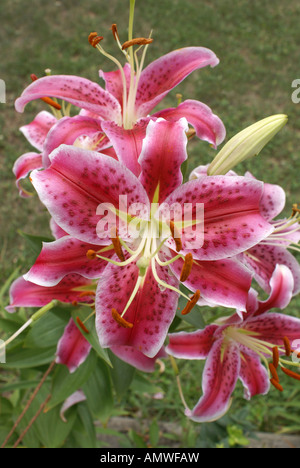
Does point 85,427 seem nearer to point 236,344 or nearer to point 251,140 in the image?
point 236,344

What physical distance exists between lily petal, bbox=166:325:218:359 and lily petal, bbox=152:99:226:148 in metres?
0.33

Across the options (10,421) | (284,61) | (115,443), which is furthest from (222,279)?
(284,61)

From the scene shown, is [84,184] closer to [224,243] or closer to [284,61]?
[224,243]

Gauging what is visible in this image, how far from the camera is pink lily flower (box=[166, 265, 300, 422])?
79 centimetres

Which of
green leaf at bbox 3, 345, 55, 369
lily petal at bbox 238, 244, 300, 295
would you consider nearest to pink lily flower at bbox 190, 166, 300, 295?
lily petal at bbox 238, 244, 300, 295

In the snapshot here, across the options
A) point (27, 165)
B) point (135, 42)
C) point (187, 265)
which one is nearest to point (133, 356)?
point (187, 265)

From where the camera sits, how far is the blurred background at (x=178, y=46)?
2.60 metres

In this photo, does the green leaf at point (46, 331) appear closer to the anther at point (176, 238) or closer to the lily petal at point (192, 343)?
the lily petal at point (192, 343)

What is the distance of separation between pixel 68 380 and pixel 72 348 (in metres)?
0.10

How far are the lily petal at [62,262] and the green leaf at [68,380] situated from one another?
34 cm

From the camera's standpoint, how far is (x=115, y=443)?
5.32 ft

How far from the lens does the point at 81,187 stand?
0.60 metres

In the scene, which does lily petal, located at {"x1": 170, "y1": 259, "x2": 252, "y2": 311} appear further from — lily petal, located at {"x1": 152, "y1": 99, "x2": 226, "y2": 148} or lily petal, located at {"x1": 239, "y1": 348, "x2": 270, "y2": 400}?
lily petal, located at {"x1": 239, "y1": 348, "x2": 270, "y2": 400}

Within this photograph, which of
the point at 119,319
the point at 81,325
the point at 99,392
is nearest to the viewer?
the point at 119,319
